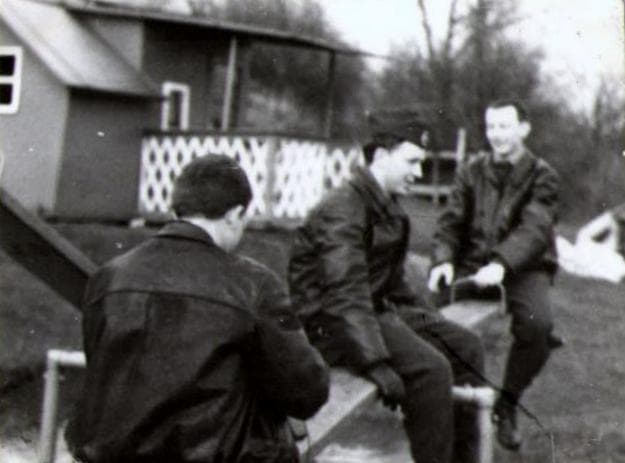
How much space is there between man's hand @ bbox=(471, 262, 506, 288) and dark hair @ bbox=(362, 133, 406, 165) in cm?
135

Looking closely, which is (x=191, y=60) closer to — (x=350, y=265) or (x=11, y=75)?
(x=11, y=75)

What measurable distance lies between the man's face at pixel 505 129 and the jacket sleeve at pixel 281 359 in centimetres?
315

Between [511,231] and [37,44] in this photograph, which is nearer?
[511,231]

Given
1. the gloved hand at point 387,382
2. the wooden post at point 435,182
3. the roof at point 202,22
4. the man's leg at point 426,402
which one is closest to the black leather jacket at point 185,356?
the gloved hand at point 387,382

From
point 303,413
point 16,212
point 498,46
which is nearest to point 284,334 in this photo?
point 303,413

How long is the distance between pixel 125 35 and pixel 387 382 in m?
17.8

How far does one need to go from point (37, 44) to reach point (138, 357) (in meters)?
16.9

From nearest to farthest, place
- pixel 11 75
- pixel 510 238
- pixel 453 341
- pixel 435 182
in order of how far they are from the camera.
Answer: pixel 453 341 → pixel 510 238 → pixel 11 75 → pixel 435 182

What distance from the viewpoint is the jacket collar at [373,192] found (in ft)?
15.5

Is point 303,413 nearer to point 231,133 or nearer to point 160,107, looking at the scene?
point 231,133

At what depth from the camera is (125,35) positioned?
841 inches

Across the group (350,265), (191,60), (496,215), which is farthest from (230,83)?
(350,265)

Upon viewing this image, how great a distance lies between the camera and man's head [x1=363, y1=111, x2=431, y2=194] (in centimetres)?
482

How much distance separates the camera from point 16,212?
476 cm
